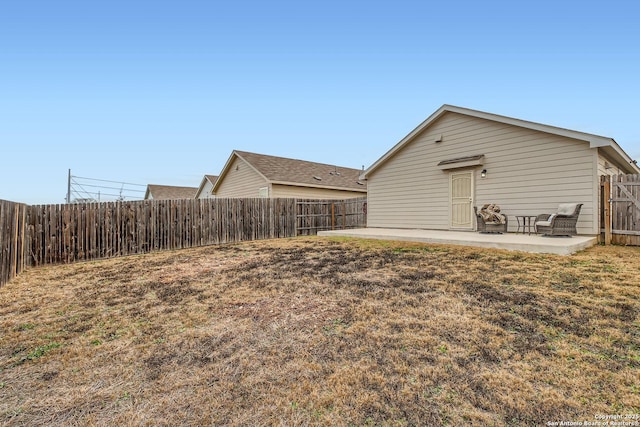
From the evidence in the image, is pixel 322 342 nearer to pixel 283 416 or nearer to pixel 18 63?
pixel 283 416

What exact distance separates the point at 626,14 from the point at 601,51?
75.8 inches

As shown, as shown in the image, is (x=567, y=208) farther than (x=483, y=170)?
No

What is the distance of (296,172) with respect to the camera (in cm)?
1722

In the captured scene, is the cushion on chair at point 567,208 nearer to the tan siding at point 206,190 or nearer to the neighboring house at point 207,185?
the neighboring house at point 207,185

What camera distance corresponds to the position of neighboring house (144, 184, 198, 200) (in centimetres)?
2873

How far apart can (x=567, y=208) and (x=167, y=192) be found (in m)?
32.0

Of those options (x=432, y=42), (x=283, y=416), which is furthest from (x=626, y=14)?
(x=283, y=416)

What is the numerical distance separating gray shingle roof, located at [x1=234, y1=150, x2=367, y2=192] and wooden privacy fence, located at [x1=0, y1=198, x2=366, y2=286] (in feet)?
10.8

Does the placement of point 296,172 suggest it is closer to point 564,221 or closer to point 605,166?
point 564,221

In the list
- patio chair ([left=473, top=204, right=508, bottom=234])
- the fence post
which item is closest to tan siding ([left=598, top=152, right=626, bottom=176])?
the fence post

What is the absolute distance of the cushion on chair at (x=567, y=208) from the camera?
6.98 m

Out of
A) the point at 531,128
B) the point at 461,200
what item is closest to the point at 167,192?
the point at 461,200

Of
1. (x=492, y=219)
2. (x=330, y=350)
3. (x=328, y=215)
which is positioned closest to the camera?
(x=330, y=350)

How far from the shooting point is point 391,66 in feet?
44.2
